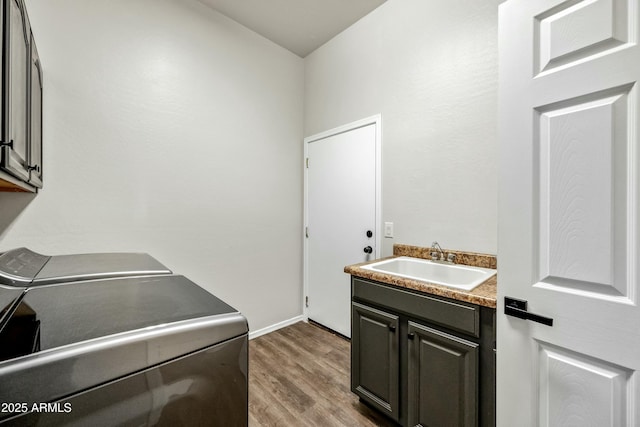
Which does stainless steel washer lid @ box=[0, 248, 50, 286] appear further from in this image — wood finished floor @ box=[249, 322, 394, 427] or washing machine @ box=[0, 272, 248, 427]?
wood finished floor @ box=[249, 322, 394, 427]

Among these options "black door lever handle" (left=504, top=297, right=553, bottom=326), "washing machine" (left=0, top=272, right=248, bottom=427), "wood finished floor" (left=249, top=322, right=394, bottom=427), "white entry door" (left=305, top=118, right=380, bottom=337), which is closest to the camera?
"washing machine" (left=0, top=272, right=248, bottom=427)

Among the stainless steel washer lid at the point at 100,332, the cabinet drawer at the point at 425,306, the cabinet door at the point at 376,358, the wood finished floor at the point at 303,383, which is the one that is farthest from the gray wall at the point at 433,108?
the stainless steel washer lid at the point at 100,332

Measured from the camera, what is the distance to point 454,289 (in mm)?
1292

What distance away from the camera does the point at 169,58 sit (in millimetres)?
2137

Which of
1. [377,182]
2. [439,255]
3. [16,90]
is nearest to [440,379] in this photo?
[439,255]

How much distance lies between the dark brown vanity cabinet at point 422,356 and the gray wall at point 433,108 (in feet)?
2.34

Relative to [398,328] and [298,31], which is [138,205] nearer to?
[398,328]

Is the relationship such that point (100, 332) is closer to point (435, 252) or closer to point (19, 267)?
point (19, 267)

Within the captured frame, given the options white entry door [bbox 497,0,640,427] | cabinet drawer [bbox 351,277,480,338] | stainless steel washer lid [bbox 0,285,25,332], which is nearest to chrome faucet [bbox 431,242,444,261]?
cabinet drawer [bbox 351,277,480,338]

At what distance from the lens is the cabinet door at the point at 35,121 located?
132cm

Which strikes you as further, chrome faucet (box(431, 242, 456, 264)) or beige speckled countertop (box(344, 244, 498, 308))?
chrome faucet (box(431, 242, 456, 264))

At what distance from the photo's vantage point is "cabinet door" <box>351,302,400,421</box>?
1491mm

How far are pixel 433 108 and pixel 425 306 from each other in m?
1.46

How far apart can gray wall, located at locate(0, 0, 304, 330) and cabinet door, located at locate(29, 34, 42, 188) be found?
118 mm
